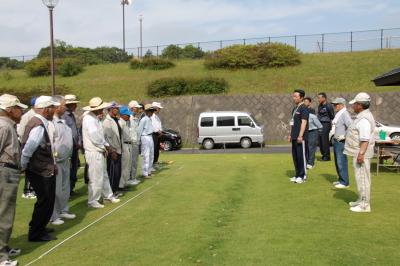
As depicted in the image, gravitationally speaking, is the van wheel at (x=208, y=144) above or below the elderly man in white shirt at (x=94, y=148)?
below

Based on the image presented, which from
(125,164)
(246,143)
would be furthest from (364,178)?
(246,143)

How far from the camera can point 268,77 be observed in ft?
122

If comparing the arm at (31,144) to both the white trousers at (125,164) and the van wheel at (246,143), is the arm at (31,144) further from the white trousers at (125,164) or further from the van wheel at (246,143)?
the van wheel at (246,143)

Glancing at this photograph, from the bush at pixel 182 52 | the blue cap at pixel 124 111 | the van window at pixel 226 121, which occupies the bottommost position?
the van window at pixel 226 121

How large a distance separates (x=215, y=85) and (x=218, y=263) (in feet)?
98.1

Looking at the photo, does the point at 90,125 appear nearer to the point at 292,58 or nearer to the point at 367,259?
the point at 367,259

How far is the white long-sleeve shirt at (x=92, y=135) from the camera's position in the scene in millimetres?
9094

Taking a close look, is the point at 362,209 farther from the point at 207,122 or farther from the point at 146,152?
the point at 207,122

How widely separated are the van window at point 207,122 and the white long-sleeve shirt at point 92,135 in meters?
17.8

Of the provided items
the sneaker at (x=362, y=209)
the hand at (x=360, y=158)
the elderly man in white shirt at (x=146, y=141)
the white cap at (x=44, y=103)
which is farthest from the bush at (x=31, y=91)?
the hand at (x=360, y=158)

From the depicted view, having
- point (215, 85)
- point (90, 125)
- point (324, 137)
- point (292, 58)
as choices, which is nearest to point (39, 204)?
point (90, 125)

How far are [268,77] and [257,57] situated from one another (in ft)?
9.33

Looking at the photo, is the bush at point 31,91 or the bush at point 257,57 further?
the bush at point 257,57

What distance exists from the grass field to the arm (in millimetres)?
1236
